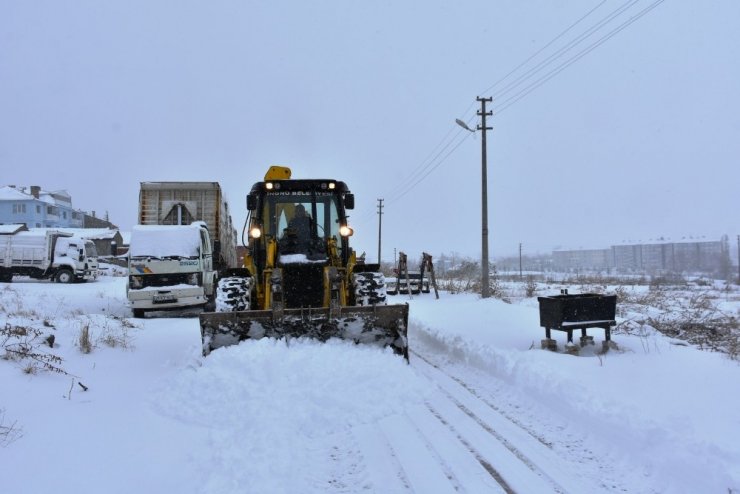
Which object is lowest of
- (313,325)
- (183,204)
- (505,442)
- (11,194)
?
(505,442)

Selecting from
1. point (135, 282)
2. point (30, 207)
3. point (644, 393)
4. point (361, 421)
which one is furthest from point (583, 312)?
point (30, 207)

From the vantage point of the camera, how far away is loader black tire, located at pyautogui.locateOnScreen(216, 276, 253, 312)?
762 centimetres

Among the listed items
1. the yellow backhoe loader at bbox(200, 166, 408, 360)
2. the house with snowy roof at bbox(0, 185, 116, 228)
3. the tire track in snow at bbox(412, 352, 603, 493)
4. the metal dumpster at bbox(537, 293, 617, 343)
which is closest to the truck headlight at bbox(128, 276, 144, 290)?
the yellow backhoe loader at bbox(200, 166, 408, 360)

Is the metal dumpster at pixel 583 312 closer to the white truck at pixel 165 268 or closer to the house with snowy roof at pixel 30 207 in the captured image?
the white truck at pixel 165 268

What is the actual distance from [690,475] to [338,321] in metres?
4.53

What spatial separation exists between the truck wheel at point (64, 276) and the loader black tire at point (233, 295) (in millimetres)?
22841

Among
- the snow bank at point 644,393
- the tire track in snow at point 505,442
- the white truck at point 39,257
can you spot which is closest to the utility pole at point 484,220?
the snow bank at point 644,393

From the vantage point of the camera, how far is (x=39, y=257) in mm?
26219

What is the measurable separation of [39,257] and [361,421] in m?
27.5

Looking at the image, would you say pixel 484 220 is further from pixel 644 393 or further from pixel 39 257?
pixel 39 257

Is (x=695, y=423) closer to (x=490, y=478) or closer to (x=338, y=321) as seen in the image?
(x=490, y=478)

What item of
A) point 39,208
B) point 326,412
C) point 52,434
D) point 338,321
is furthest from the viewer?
point 39,208

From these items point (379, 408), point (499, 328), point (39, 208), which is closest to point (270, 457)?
point (379, 408)

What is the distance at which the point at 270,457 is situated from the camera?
402cm
